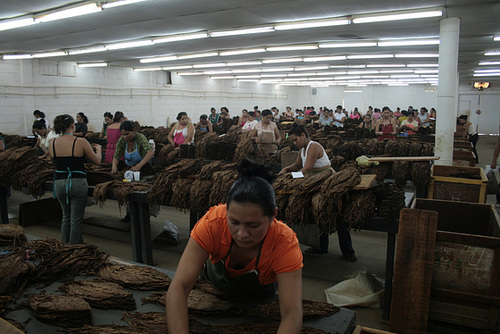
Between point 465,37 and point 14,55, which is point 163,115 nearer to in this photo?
point 14,55

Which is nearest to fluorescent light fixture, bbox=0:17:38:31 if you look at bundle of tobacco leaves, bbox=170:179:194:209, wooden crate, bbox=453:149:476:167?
bundle of tobacco leaves, bbox=170:179:194:209

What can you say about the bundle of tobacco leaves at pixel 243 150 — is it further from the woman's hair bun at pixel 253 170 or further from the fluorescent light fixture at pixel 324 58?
the fluorescent light fixture at pixel 324 58

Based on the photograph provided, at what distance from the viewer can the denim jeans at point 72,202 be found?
4535mm

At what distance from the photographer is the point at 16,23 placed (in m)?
8.72

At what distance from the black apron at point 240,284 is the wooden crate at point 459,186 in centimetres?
421

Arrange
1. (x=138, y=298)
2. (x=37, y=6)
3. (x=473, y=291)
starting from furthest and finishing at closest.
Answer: (x=37, y=6) < (x=473, y=291) < (x=138, y=298)

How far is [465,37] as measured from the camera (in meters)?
11.2

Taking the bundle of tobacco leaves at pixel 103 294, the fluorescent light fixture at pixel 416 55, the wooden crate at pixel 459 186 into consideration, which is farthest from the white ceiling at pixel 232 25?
the bundle of tobacco leaves at pixel 103 294

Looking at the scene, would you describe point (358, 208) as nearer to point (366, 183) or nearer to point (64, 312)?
point (366, 183)

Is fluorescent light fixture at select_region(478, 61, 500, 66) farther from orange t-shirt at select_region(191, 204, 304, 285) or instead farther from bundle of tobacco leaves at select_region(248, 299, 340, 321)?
orange t-shirt at select_region(191, 204, 304, 285)

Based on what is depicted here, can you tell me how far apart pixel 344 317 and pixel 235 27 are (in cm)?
884

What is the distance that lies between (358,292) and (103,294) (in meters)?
2.61

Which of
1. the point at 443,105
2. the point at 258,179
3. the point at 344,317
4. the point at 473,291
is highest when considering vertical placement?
the point at 443,105

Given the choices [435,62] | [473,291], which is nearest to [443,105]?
[473,291]
